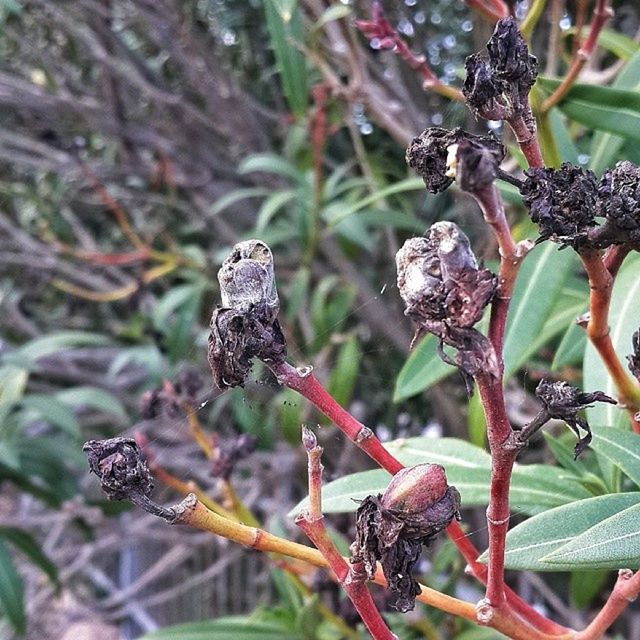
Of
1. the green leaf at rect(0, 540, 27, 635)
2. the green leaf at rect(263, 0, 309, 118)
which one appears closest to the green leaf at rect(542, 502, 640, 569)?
the green leaf at rect(263, 0, 309, 118)

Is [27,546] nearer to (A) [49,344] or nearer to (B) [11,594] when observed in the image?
(B) [11,594]

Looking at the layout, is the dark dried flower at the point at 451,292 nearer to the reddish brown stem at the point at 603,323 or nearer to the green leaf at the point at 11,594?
the reddish brown stem at the point at 603,323

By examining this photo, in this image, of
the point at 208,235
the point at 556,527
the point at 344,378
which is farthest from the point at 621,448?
the point at 208,235

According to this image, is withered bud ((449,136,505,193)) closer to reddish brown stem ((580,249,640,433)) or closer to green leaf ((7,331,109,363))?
reddish brown stem ((580,249,640,433))

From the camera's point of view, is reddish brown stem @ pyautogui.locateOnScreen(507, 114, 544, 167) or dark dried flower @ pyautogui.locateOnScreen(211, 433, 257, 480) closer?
reddish brown stem @ pyautogui.locateOnScreen(507, 114, 544, 167)

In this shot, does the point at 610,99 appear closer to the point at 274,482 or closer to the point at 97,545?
the point at 274,482

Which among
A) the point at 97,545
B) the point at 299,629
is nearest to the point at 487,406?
the point at 299,629
